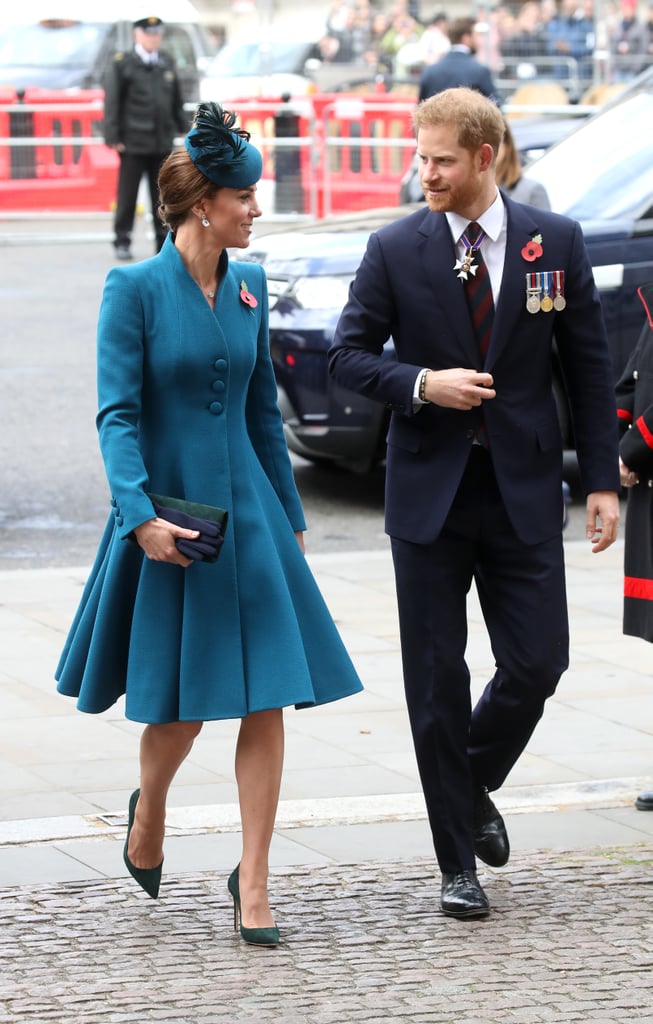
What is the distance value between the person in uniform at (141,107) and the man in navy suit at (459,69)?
10.9 ft

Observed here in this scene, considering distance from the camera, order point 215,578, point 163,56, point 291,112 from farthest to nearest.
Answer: point 291,112
point 163,56
point 215,578

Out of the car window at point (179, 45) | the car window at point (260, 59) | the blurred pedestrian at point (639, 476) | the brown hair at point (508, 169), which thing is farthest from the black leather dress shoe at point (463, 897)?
the car window at point (179, 45)

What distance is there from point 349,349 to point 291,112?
16924 millimetres

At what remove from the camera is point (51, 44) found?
25.3 meters

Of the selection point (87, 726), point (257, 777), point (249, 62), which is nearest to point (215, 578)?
point (257, 777)

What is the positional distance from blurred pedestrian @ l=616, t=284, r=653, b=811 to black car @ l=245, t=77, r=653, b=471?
374 centimetres

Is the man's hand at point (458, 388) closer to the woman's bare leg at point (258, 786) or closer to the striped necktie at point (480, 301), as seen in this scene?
the striped necktie at point (480, 301)

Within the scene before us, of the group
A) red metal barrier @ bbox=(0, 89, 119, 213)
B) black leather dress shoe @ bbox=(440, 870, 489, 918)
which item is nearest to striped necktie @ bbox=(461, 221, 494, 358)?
black leather dress shoe @ bbox=(440, 870, 489, 918)

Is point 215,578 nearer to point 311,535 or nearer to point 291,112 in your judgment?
point 311,535

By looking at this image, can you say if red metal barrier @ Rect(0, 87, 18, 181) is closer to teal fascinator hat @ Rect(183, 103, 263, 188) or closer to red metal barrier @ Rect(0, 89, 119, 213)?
red metal barrier @ Rect(0, 89, 119, 213)

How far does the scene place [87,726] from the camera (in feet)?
20.8

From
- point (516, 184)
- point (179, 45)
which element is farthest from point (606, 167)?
point (179, 45)

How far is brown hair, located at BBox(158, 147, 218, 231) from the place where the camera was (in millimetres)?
4496

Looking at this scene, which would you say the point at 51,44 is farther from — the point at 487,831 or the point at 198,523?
the point at 198,523
